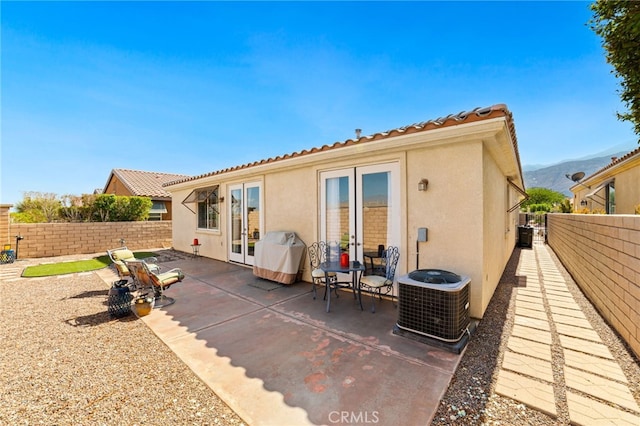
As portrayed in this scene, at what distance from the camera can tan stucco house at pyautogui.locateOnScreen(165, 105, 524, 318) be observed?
5.84 meters

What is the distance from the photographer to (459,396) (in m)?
3.39

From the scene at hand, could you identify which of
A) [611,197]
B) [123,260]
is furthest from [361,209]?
[611,197]

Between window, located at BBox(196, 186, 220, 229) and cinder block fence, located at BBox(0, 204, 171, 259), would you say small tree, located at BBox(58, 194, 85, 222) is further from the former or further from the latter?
window, located at BBox(196, 186, 220, 229)

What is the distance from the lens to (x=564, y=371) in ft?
13.1

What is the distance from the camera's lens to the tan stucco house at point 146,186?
26.7 m

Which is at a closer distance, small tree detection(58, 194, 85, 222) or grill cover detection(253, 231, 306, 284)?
grill cover detection(253, 231, 306, 284)

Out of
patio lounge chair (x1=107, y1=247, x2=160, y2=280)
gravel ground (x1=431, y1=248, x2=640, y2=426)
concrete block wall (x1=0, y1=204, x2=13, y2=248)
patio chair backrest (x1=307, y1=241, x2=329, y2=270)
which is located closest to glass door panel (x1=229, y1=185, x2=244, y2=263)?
→ patio lounge chair (x1=107, y1=247, x2=160, y2=280)

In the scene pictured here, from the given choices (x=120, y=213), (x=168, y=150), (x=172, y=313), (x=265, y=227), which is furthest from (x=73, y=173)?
(x=172, y=313)

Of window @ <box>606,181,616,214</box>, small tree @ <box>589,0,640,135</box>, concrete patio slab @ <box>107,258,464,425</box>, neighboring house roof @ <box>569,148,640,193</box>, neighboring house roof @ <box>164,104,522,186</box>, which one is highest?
small tree @ <box>589,0,640,135</box>

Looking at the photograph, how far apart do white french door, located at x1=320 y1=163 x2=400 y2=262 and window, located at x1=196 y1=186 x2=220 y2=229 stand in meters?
7.21

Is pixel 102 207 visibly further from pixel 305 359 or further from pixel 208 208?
pixel 305 359

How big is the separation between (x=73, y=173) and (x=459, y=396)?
47240mm

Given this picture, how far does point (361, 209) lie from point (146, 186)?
96.3 ft

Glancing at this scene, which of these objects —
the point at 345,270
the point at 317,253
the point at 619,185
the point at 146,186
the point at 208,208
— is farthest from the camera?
the point at 146,186
